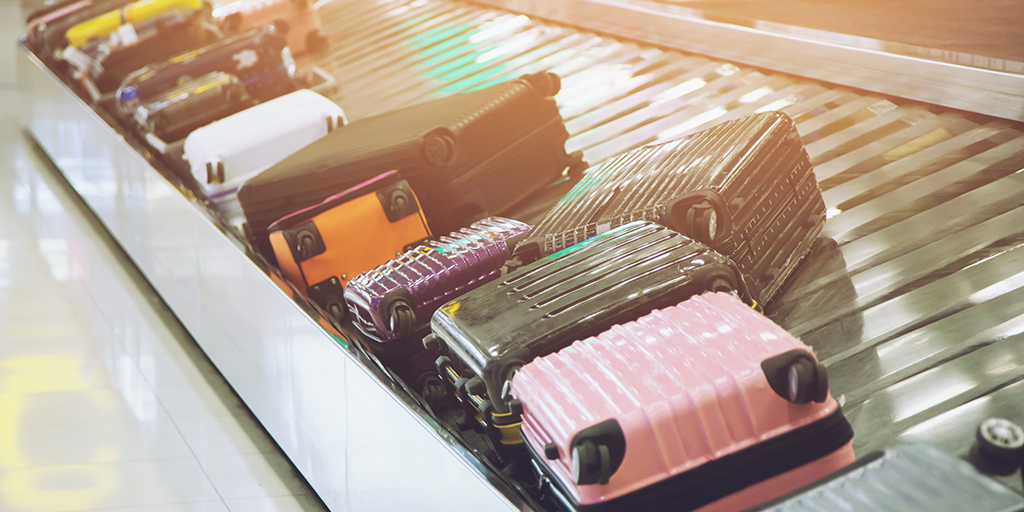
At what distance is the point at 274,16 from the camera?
4738mm

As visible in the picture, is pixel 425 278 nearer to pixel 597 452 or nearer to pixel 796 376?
pixel 597 452

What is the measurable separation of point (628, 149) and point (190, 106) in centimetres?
199

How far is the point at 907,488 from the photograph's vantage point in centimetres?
99

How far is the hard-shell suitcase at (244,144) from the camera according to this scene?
2988 millimetres

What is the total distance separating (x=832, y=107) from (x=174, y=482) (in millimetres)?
2721

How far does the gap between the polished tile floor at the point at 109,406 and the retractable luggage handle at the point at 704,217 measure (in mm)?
1388

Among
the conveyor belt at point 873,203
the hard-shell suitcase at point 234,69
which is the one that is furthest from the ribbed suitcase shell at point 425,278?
the hard-shell suitcase at point 234,69

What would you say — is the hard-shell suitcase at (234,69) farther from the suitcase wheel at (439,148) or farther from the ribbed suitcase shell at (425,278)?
the ribbed suitcase shell at (425,278)

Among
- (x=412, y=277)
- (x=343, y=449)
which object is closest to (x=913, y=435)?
(x=412, y=277)

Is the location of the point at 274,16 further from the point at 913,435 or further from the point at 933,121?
the point at 913,435

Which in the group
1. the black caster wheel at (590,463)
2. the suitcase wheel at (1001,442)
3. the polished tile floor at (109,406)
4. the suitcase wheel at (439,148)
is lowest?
the polished tile floor at (109,406)

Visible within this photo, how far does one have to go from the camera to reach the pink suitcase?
119 cm

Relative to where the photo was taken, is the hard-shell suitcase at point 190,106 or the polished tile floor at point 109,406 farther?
the hard-shell suitcase at point 190,106

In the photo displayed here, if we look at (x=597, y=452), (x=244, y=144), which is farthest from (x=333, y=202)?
(x=597, y=452)
